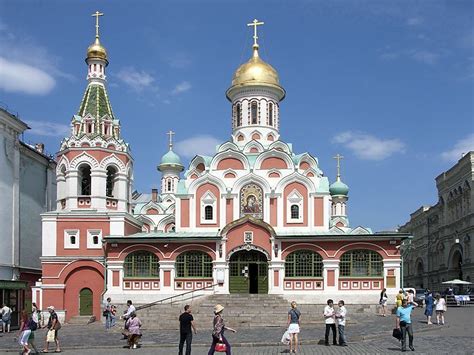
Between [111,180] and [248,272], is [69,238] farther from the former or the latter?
[248,272]

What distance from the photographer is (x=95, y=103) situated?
115 feet

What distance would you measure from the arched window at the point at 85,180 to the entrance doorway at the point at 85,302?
5.06 m

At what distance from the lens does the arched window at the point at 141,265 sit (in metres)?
33.2

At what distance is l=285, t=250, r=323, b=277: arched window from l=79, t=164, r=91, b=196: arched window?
11.1 meters

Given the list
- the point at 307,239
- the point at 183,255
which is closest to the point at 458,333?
the point at 307,239

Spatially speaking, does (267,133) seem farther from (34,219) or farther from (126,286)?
(34,219)

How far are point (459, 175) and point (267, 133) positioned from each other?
2171 cm

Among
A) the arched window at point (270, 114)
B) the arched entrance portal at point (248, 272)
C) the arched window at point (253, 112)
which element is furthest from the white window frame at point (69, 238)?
the arched window at point (270, 114)

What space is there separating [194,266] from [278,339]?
12313mm

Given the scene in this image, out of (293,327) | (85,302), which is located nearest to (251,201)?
(85,302)

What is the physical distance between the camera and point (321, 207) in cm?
3453

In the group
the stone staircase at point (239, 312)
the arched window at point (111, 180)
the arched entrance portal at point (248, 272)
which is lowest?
the stone staircase at point (239, 312)

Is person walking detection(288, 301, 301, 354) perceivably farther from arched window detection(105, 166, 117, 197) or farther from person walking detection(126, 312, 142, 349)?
arched window detection(105, 166, 117, 197)

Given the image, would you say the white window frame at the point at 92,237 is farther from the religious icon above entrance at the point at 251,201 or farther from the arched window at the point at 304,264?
the arched window at the point at 304,264
